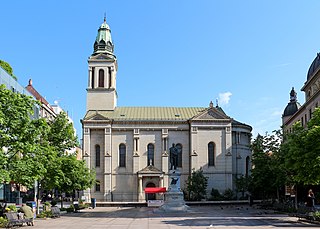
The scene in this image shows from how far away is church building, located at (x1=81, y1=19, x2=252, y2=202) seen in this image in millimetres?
82500

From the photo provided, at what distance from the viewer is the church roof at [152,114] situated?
84.4 metres

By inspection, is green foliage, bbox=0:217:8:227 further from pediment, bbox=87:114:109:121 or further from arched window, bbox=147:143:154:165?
arched window, bbox=147:143:154:165

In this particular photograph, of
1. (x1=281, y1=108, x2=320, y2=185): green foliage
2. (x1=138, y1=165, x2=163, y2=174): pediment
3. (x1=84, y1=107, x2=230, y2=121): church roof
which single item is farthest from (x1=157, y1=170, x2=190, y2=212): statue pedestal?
(x1=84, y1=107, x2=230, y2=121): church roof

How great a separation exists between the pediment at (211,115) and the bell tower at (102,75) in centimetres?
1681

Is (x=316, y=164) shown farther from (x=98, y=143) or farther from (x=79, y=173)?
(x=98, y=143)

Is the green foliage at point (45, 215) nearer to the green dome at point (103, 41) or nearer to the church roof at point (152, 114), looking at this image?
the church roof at point (152, 114)

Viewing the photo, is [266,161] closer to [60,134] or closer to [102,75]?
[60,134]

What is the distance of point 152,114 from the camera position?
8794cm

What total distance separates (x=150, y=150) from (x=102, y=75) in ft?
57.4

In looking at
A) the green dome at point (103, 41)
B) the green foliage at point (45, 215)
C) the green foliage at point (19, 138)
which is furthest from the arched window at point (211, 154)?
the green foliage at point (19, 138)

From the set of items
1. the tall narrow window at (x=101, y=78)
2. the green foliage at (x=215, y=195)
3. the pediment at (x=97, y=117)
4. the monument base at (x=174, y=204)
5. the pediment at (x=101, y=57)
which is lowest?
the green foliage at (x=215, y=195)

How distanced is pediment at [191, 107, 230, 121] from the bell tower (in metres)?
16.8

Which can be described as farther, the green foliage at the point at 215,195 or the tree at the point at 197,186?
the green foliage at the point at 215,195

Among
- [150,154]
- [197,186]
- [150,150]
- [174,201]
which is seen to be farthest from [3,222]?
[150,150]
